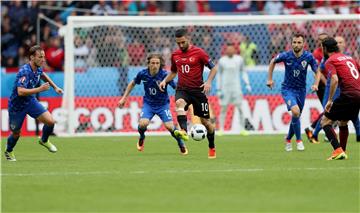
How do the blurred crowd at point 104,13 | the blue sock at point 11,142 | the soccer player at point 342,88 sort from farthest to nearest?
the blurred crowd at point 104,13 → the blue sock at point 11,142 → the soccer player at point 342,88

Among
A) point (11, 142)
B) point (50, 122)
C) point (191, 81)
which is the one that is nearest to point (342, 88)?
point (191, 81)

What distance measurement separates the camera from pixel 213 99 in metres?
Answer: 25.1

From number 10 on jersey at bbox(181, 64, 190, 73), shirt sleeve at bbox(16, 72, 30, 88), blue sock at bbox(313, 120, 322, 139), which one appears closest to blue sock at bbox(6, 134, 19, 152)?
shirt sleeve at bbox(16, 72, 30, 88)

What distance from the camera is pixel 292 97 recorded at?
1802 centimetres

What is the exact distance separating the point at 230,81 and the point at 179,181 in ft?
41.8

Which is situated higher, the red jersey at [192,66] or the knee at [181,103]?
the red jersey at [192,66]

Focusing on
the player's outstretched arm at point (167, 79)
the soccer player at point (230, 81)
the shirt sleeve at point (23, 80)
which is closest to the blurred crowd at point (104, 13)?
the soccer player at point (230, 81)

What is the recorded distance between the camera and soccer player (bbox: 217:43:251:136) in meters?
24.2

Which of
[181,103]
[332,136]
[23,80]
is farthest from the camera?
[181,103]

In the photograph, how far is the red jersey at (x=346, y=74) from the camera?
48.4 ft

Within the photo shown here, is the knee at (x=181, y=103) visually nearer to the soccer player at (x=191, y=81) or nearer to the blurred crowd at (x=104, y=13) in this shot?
the soccer player at (x=191, y=81)

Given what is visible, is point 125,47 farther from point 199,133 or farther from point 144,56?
point 199,133

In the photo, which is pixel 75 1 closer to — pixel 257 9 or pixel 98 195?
pixel 257 9

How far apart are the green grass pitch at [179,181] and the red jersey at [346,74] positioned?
3.47 feet
